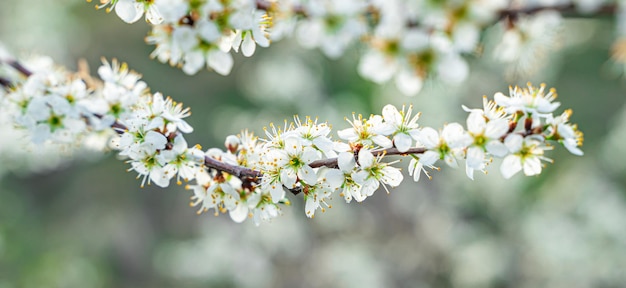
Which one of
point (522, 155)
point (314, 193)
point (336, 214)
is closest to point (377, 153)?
point (314, 193)

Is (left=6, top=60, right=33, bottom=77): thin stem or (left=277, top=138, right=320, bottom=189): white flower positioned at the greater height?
(left=6, top=60, right=33, bottom=77): thin stem

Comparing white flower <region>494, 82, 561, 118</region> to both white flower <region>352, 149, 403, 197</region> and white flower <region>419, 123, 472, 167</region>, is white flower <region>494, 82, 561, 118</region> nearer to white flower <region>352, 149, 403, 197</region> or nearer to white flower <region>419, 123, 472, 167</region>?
white flower <region>419, 123, 472, 167</region>

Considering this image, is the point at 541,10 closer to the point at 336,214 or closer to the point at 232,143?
the point at 232,143

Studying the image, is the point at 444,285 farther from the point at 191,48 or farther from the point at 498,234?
the point at 191,48

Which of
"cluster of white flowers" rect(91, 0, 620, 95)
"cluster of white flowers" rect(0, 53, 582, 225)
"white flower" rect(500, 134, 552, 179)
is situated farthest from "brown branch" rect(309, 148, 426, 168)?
"cluster of white flowers" rect(91, 0, 620, 95)

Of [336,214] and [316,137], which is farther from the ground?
[336,214]

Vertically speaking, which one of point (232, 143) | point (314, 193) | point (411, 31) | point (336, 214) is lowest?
point (314, 193)

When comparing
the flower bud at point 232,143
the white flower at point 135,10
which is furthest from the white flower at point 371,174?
the white flower at point 135,10

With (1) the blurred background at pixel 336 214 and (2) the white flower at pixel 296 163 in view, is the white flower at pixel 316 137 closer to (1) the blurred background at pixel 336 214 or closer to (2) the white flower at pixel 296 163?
(2) the white flower at pixel 296 163
